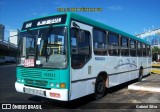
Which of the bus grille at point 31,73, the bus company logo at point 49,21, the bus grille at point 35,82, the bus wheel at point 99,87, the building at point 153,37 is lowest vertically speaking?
the bus wheel at point 99,87

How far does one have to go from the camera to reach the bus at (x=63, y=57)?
7215 millimetres

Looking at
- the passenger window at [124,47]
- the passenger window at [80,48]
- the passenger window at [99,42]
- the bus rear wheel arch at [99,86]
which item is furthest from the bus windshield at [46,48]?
the passenger window at [124,47]

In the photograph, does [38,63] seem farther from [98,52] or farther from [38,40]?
[98,52]

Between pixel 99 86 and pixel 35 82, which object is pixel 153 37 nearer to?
pixel 99 86

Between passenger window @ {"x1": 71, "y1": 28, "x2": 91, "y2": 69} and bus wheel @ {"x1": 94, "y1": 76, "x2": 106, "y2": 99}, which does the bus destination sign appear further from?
bus wheel @ {"x1": 94, "y1": 76, "x2": 106, "y2": 99}

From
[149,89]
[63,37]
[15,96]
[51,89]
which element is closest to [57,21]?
[63,37]

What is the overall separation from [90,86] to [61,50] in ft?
6.83

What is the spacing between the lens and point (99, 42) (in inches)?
370

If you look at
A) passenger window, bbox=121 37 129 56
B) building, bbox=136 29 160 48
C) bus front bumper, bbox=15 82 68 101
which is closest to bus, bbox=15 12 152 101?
bus front bumper, bbox=15 82 68 101

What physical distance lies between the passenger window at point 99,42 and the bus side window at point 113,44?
55 centimetres

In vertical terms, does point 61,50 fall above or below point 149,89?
above

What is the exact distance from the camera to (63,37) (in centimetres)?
730

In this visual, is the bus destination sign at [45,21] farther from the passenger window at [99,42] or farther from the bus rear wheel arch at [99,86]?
the bus rear wheel arch at [99,86]

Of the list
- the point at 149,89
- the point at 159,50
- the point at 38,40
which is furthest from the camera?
the point at 159,50
